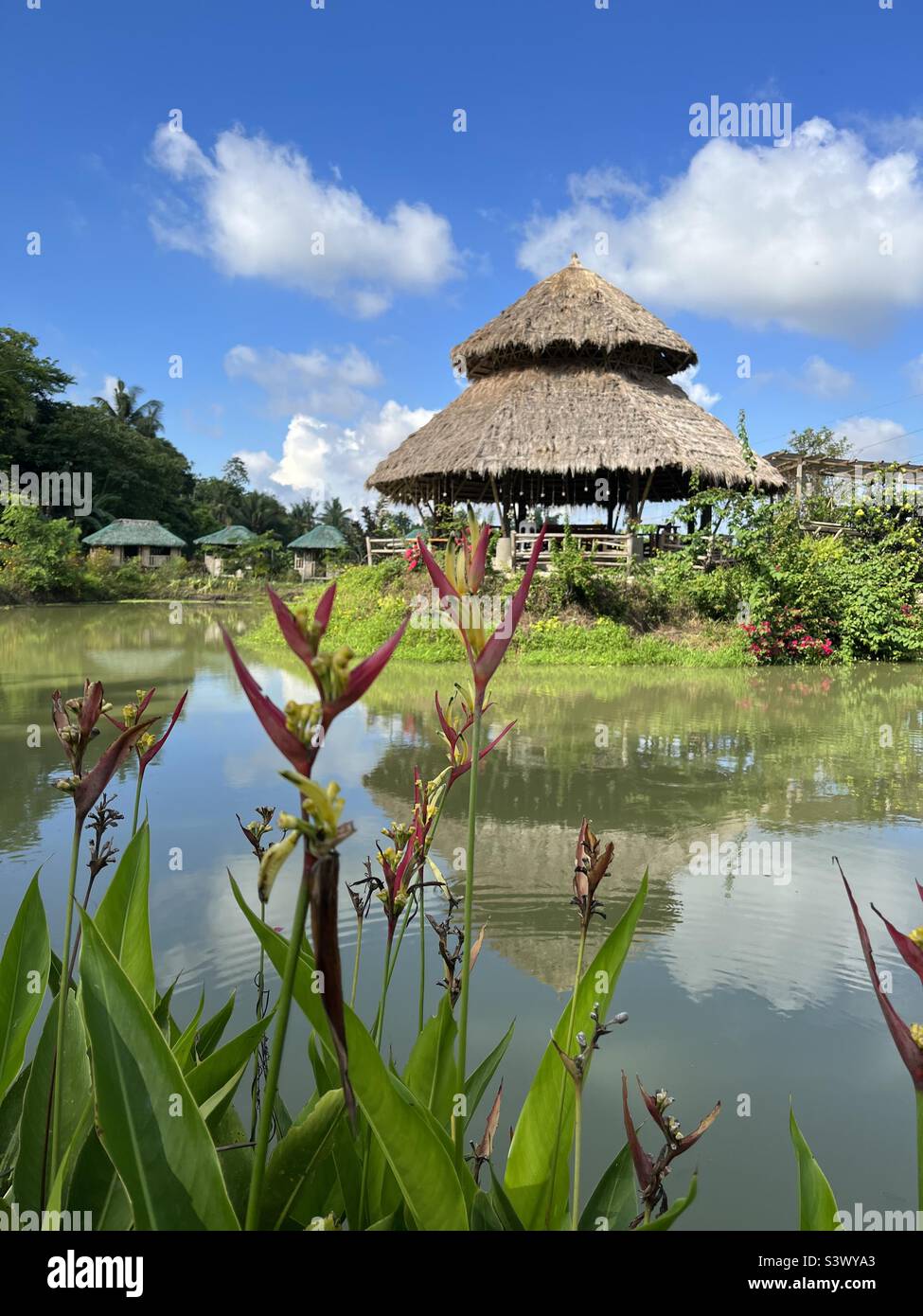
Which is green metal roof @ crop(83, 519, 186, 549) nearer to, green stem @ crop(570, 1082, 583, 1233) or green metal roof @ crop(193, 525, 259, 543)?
green metal roof @ crop(193, 525, 259, 543)

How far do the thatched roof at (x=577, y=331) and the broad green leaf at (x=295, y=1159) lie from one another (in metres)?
16.8

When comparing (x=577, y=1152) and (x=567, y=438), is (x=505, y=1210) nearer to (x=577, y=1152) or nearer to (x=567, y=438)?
(x=577, y=1152)

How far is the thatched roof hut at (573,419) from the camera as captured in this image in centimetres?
1495

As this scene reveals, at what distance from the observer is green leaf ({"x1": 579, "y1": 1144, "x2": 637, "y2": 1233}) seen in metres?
1.06

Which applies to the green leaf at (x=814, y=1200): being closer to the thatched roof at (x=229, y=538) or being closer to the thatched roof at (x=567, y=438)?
the thatched roof at (x=567, y=438)

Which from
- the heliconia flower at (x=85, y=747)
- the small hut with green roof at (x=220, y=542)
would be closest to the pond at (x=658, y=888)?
the heliconia flower at (x=85, y=747)

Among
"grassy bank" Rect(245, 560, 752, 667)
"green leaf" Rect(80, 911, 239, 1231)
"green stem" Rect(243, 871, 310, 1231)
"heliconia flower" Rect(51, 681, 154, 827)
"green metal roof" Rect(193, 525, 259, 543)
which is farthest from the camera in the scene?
"green metal roof" Rect(193, 525, 259, 543)

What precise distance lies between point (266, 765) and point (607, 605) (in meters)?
9.19

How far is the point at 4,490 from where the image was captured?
1067 inches

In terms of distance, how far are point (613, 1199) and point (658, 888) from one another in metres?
2.60

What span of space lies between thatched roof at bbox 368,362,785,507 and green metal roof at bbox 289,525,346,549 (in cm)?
2295

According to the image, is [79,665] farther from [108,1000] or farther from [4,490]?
[4,490]

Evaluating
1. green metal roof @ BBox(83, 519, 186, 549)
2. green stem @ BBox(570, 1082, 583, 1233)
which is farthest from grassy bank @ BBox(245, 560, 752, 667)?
green metal roof @ BBox(83, 519, 186, 549)

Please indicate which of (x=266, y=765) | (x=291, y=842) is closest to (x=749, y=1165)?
(x=291, y=842)
